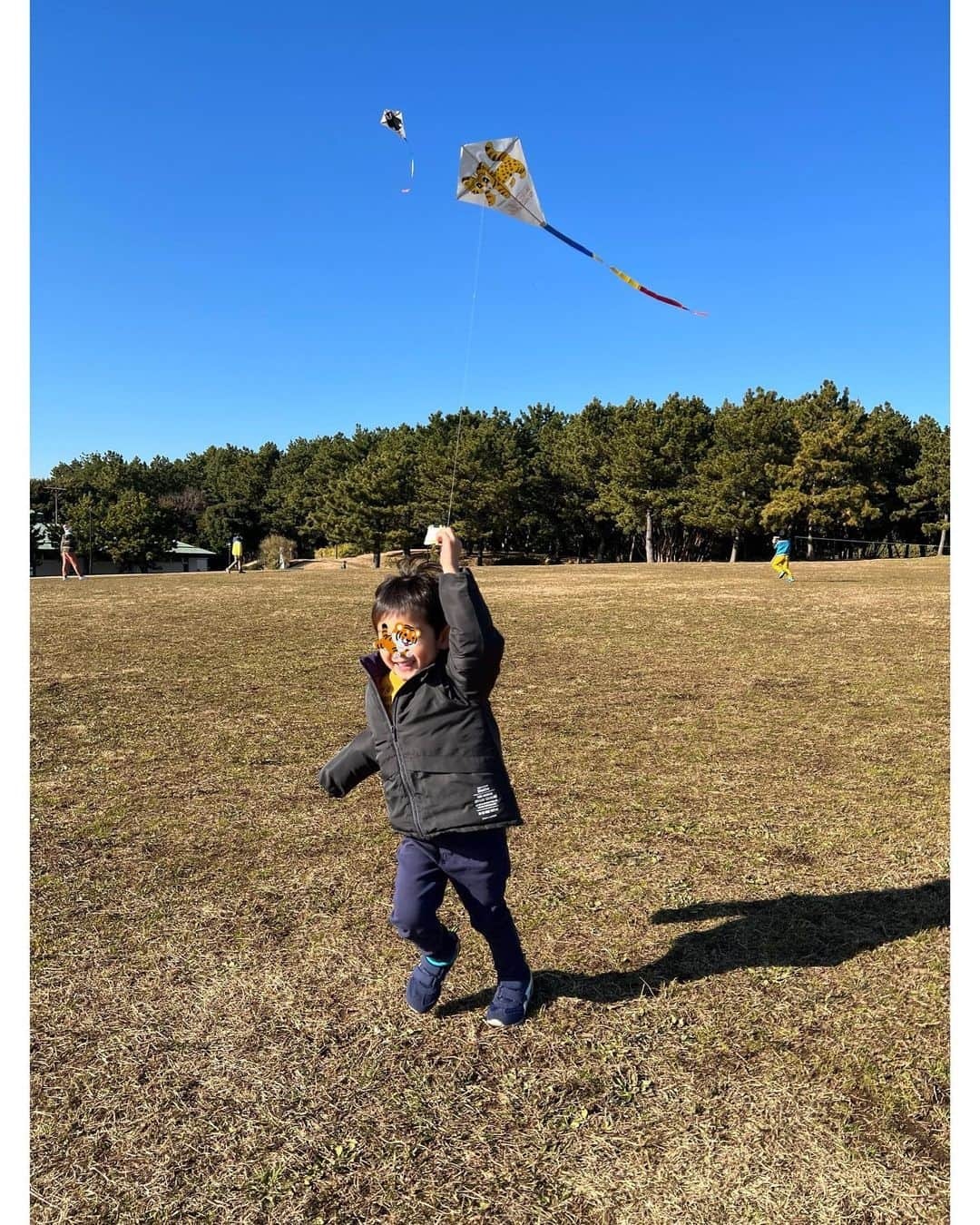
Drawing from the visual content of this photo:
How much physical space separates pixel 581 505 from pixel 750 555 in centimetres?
1320

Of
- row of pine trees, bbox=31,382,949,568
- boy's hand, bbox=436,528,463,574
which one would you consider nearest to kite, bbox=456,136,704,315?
boy's hand, bbox=436,528,463,574

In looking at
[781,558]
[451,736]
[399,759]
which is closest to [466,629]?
[451,736]

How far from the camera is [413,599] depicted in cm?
288

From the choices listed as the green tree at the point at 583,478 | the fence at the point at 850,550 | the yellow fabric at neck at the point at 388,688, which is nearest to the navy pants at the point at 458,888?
the yellow fabric at neck at the point at 388,688

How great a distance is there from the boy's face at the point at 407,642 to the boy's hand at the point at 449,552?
212 mm

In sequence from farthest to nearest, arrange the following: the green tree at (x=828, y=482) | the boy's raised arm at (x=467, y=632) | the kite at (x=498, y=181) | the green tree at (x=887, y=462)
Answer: the green tree at (x=887, y=462), the green tree at (x=828, y=482), the kite at (x=498, y=181), the boy's raised arm at (x=467, y=632)

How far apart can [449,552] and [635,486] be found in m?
56.7

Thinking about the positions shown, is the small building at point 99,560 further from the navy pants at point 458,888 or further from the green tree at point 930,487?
the navy pants at point 458,888

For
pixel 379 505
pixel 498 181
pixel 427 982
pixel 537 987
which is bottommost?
pixel 537 987

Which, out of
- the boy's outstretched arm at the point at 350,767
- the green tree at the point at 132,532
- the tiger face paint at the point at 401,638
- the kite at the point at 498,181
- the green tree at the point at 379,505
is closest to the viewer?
the tiger face paint at the point at 401,638

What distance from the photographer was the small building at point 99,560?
222ft

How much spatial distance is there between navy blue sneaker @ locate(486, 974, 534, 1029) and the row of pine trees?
48375 millimetres

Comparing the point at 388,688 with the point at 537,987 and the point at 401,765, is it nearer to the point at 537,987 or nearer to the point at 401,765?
the point at 401,765

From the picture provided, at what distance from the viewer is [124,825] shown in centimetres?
506
